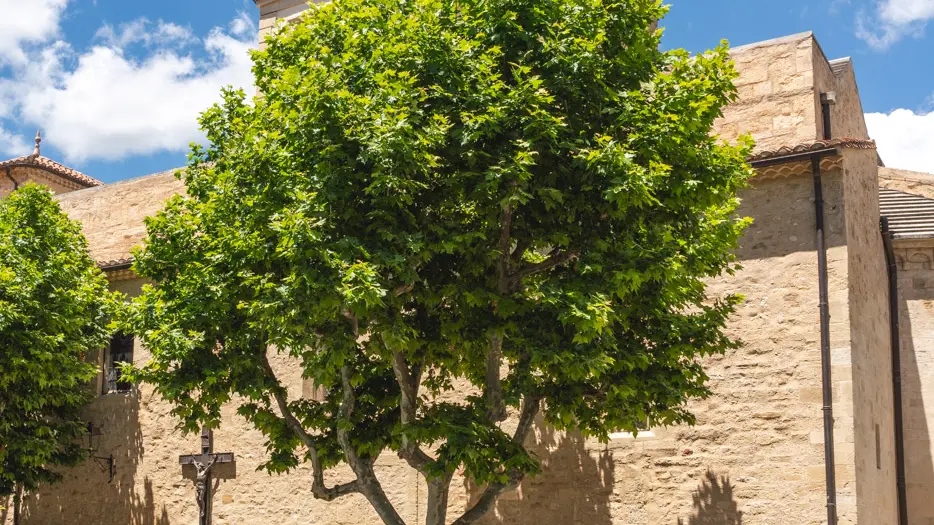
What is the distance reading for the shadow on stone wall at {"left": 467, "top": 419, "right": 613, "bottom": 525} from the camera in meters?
14.4

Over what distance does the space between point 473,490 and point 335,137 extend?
696cm

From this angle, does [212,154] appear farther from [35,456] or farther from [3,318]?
[35,456]

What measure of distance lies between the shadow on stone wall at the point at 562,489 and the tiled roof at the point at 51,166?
61.7 ft

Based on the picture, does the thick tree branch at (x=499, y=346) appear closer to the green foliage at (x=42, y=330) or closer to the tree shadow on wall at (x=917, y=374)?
the tree shadow on wall at (x=917, y=374)

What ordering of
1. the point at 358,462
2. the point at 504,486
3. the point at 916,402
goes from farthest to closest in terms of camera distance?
the point at 916,402, the point at 358,462, the point at 504,486

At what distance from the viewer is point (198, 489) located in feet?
59.4

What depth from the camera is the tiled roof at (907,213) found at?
17594 millimetres

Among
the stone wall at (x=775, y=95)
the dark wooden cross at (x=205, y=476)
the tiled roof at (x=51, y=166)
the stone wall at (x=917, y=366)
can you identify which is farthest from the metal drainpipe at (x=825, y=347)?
the tiled roof at (x=51, y=166)

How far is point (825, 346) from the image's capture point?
13320 millimetres

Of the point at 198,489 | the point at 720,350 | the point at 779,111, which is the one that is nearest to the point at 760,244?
the point at 779,111

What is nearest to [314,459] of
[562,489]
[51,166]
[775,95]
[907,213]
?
[562,489]

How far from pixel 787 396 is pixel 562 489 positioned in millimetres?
3471

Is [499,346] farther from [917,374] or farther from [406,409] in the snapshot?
[917,374]

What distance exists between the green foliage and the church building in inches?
98.4
